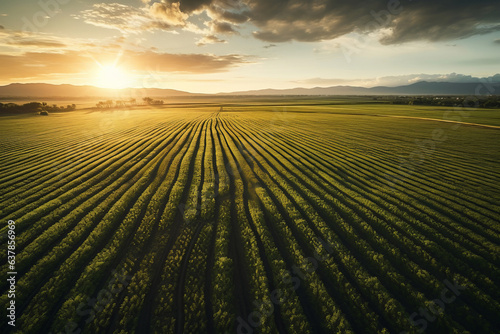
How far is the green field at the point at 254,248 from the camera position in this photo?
653cm

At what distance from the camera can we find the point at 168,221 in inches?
433

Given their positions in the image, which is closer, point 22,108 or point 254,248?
point 254,248

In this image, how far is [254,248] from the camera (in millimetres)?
9047

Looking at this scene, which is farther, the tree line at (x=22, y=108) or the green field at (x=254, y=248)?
the tree line at (x=22, y=108)

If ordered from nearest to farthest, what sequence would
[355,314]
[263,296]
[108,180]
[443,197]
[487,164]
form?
[355,314]
[263,296]
[443,197]
[108,180]
[487,164]

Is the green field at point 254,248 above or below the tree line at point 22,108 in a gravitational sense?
below

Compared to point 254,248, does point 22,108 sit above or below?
above

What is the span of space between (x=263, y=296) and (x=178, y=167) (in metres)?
14.2

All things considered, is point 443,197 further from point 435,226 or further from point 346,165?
point 346,165

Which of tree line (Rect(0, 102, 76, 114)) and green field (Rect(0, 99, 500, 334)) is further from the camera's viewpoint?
tree line (Rect(0, 102, 76, 114))

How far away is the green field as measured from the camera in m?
6.53

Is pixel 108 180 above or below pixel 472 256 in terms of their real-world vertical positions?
above

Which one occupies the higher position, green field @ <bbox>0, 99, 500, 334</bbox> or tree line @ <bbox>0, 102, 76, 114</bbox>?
tree line @ <bbox>0, 102, 76, 114</bbox>

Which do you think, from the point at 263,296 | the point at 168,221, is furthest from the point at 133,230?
the point at 263,296
